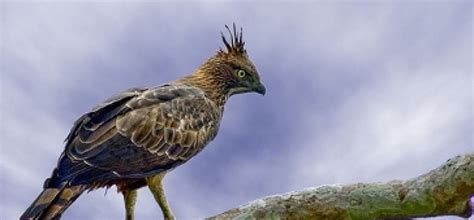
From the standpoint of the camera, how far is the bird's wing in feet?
20.4

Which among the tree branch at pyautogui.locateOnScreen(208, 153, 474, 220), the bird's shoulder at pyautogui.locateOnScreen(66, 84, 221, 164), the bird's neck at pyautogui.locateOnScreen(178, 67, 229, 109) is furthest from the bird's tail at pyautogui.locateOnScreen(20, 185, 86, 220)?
the bird's neck at pyautogui.locateOnScreen(178, 67, 229, 109)

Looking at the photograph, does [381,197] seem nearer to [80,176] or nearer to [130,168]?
[130,168]

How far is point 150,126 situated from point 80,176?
102 cm

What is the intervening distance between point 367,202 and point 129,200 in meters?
2.92

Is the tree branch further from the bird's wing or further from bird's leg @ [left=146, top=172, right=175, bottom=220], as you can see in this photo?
the bird's wing

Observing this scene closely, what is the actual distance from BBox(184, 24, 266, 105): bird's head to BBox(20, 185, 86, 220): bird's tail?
8.33 ft

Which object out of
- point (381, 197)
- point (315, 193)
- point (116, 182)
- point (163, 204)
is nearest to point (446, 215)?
point (381, 197)

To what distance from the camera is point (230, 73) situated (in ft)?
26.8

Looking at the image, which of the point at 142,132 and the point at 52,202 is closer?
the point at 52,202

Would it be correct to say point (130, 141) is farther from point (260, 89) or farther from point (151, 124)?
point (260, 89)

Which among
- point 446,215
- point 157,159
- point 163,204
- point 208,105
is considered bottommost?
point 446,215

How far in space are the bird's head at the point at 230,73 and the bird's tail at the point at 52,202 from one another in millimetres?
2538

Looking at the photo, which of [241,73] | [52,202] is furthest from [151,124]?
[241,73]

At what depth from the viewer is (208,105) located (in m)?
7.39
